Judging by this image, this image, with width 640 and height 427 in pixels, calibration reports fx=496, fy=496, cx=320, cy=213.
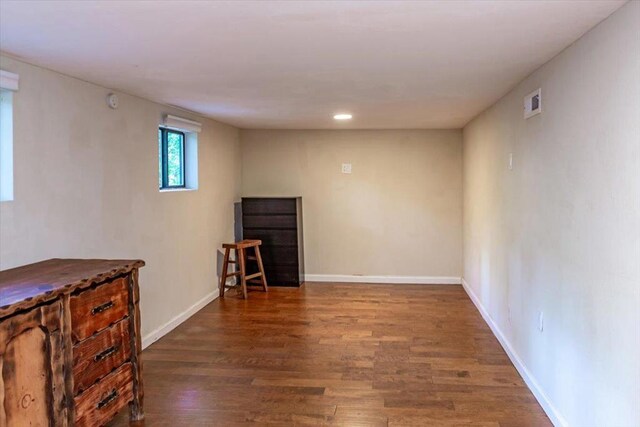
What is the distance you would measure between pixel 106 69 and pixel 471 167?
151 inches

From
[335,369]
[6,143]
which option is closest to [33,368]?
[6,143]

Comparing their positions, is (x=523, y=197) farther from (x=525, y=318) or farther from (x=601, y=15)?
(x=601, y=15)

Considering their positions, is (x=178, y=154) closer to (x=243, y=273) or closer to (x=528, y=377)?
(x=243, y=273)

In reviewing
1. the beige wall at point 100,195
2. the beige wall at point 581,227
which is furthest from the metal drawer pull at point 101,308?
the beige wall at point 581,227

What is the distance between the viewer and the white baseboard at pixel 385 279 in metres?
6.18

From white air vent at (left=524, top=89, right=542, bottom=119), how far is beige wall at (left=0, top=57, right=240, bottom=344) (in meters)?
2.74

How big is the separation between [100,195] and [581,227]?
285 cm

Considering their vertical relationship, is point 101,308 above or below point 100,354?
above

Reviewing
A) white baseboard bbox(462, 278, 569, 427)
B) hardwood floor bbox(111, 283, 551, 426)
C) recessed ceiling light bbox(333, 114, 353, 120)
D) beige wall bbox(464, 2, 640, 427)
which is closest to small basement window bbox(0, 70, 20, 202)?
hardwood floor bbox(111, 283, 551, 426)

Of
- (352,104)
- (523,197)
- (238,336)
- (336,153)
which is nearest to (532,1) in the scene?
(523,197)

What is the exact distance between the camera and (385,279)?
628cm

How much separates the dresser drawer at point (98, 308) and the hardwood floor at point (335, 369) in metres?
0.68

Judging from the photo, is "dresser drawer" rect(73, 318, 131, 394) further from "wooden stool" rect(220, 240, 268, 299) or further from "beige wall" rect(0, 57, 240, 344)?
"wooden stool" rect(220, 240, 268, 299)

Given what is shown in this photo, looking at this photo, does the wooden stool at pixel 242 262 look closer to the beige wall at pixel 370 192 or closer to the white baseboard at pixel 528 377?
the beige wall at pixel 370 192
